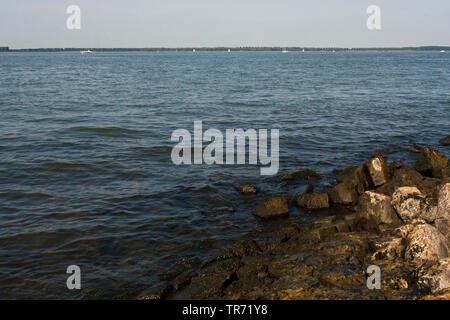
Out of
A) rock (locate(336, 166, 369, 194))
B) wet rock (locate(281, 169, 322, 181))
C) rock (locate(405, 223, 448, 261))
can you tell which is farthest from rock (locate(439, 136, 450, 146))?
rock (locate(405, 223, 448, 261))

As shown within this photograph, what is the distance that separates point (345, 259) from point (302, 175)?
26.3 feet

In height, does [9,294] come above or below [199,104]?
below

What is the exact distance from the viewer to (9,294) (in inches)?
338

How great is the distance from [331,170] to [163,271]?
9828 millimetres

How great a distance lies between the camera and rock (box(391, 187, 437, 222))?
31.6ft

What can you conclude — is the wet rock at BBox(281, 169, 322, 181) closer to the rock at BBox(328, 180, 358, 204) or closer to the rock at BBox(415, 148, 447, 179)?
the rock at BBox(328, 180, 358, 204)

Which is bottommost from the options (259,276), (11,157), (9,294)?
(9,294)

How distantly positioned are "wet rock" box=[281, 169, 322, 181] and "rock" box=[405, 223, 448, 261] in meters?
7.58

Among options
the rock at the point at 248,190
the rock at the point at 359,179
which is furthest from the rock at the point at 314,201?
the rock at the point at 248,190

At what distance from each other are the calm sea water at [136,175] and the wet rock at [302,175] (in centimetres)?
41

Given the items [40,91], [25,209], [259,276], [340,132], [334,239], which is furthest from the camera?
[40,91]

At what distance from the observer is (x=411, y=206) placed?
9.91 meters
